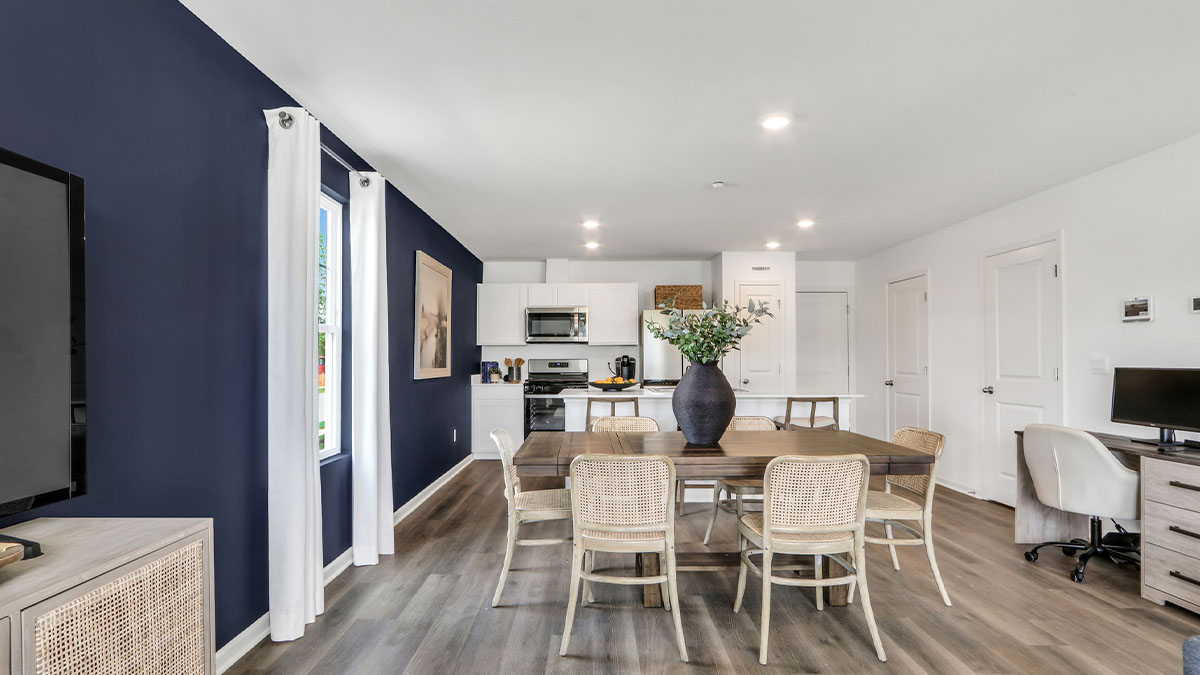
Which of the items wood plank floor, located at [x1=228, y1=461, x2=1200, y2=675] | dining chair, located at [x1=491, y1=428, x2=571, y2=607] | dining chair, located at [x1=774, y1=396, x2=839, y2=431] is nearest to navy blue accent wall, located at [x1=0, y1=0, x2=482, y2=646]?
wood plank floor, located at [x1=228, y1=461, x2=1200, y2=675]

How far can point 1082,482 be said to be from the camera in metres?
3.12

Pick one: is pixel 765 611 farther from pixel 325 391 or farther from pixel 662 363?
pixel 662 363

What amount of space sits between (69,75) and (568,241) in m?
4.56

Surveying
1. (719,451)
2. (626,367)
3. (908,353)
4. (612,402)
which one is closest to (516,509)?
(719,451)

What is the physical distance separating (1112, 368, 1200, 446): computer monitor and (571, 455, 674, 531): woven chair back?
2.76 meters

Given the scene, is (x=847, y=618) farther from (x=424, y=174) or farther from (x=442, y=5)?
(x=424, y=174)

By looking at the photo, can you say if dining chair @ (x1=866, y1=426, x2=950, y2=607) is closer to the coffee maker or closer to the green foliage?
the green foliage

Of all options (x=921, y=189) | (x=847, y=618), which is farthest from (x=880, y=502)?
(x=921, y=189)

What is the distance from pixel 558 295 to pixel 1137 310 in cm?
506

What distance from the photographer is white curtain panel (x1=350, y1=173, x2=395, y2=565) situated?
3303 millimetres

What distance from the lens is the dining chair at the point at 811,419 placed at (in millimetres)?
4723

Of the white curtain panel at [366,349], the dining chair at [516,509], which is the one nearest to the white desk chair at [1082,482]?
the dining chair at [516,509]

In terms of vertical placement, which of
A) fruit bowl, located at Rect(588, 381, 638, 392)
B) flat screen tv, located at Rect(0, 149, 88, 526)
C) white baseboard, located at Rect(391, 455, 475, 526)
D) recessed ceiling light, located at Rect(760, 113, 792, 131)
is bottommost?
white baseboard, located at Rect(391, 455, 475, 526)

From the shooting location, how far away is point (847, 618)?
2682mm
